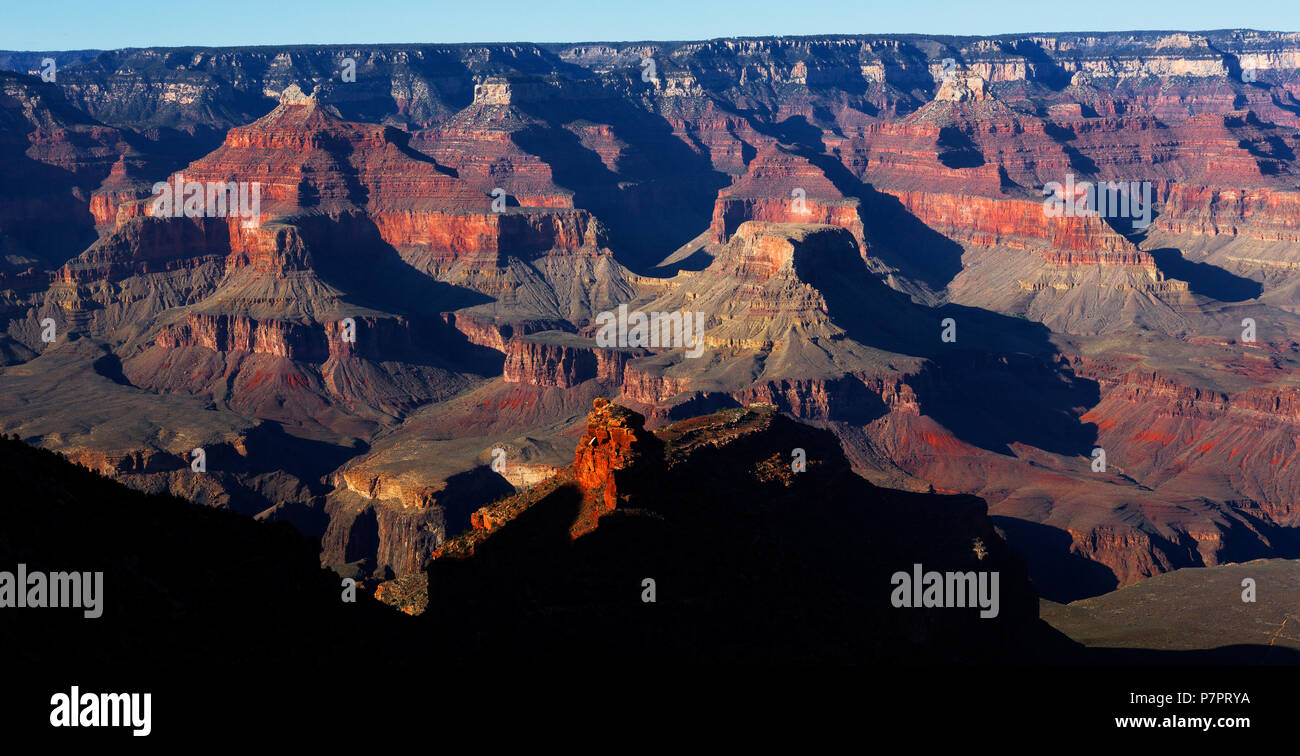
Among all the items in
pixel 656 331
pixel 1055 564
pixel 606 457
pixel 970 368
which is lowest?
pixel 1055 564

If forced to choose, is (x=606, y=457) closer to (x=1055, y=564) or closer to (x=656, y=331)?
(x=1055, y=564)
